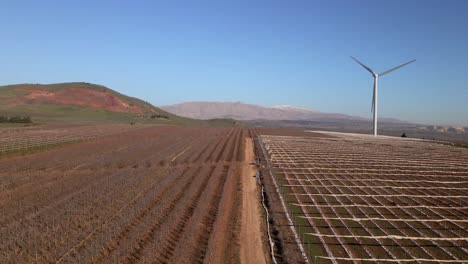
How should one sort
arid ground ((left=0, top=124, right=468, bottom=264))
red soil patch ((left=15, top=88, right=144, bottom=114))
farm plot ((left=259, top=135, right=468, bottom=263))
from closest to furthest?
arid ground ((left=0, top=124, right=468, bottom=264)) < farm plot ((left=259, top=135, right=468, bottom=263)) < red soil patch ((left=15, top=88, right=144, bottom=114))

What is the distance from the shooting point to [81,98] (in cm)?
10588

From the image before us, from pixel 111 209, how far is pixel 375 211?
1023 cm

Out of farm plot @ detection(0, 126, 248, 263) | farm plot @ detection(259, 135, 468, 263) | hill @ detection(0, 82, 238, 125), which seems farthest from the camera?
hill @ detection(0, 82, 238, 125)

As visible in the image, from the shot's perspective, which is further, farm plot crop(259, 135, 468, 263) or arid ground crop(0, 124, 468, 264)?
farm plot crop(259, 135, 468, 263)

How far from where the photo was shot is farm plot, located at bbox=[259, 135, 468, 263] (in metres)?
10.4

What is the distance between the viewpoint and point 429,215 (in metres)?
14.5

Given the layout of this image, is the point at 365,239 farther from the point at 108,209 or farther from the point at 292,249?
the point at 108,209

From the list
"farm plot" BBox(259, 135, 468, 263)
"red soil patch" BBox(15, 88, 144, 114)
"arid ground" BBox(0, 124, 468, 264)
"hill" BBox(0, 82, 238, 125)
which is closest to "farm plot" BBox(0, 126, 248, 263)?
"arid ground" BBox(0, 124, 468, 264)

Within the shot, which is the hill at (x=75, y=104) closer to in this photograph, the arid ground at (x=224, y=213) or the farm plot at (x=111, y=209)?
the farm plot at (x=111, y=209)

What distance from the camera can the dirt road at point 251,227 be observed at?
397 inches

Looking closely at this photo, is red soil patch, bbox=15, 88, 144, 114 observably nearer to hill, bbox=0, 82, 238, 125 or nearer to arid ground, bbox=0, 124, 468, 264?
hill, bbox=0, 82, 238, 125

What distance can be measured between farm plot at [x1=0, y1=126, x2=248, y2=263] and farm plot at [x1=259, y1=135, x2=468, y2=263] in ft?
8.75

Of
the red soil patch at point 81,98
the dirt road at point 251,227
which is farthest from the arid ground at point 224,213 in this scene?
the red soil patch at point 81,98

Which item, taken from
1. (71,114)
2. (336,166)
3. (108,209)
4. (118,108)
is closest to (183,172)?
(108,209)
